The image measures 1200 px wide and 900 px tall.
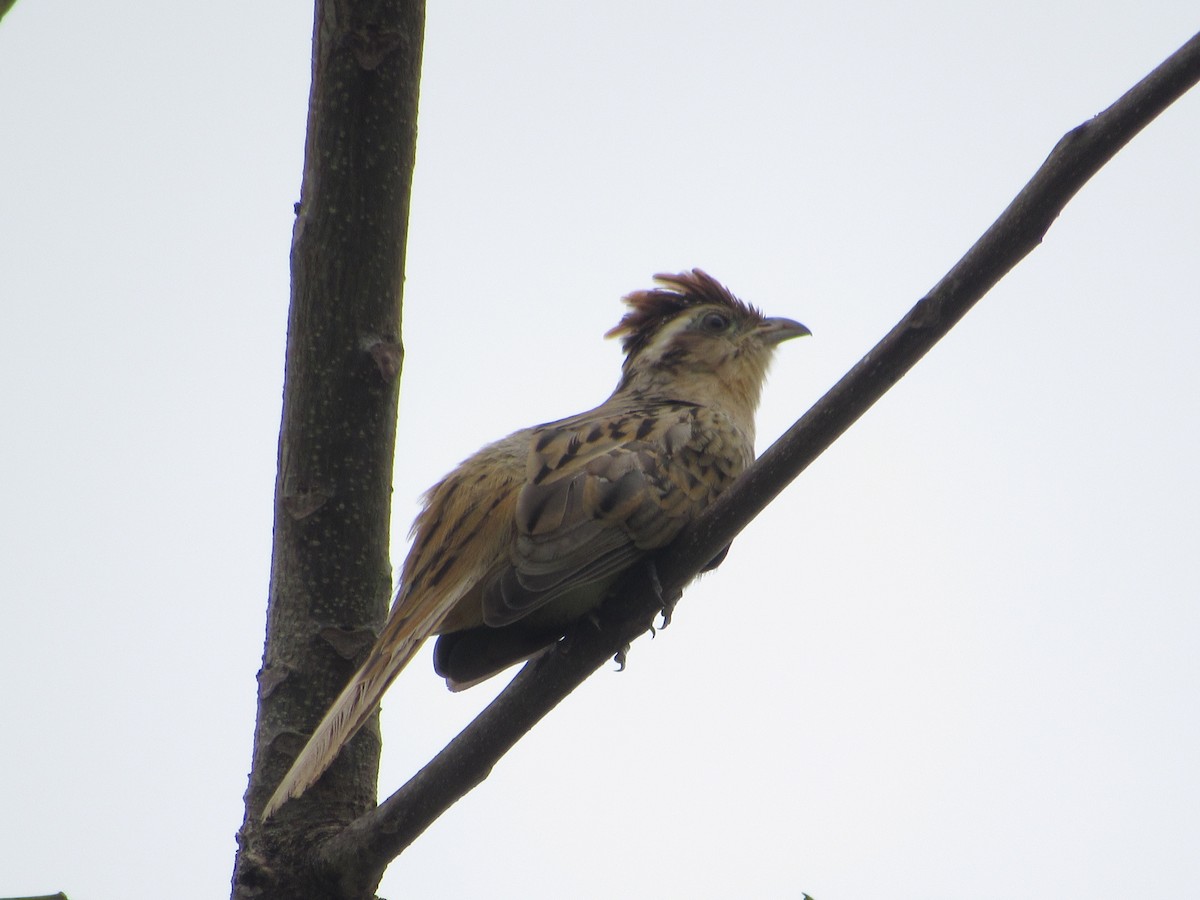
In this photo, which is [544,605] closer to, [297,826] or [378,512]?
[378,512]

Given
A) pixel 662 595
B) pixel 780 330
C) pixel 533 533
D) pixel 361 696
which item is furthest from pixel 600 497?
pixel 780 330

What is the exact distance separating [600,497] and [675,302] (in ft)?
7.36

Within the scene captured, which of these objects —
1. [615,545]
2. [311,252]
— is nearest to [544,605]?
[615,545]

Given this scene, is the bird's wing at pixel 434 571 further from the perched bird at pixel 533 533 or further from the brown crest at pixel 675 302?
the brown crest at pixel 675 302

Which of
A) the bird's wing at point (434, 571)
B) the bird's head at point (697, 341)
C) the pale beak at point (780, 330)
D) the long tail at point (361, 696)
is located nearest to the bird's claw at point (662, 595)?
the bird's wing at point (434, 571)

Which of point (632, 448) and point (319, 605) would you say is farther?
point (632, 448)

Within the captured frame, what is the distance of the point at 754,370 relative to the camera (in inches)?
228

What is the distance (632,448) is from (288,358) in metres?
1.16

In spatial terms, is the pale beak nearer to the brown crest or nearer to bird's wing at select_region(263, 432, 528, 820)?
the brown crest

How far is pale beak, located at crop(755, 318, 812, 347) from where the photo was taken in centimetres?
586

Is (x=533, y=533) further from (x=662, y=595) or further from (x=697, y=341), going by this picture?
(x=697, y=341)

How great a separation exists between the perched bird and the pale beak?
3.46 ft

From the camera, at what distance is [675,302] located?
595cm

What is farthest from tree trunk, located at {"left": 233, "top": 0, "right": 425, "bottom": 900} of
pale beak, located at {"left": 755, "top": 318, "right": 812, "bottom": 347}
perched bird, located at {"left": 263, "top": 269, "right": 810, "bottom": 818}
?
pale beak, located at {"left": 755, "top": 318, "right": 812, "bottom": 347}
